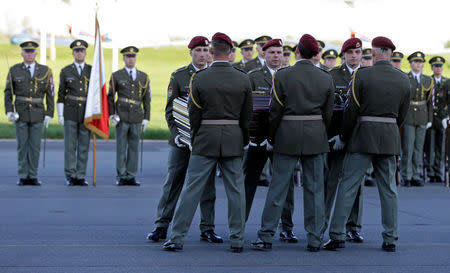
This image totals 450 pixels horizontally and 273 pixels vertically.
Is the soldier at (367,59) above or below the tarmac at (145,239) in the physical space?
above

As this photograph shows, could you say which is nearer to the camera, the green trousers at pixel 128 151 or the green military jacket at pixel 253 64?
the green military jacket at pixel 253 64

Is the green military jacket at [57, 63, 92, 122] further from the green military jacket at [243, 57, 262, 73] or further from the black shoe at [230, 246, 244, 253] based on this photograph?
the black shoe at [230, 246, 244, 253]

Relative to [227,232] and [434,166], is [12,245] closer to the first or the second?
[227,232]

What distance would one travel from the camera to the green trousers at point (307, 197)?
27.3ft

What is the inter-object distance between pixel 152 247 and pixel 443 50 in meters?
53.6

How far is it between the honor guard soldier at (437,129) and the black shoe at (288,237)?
23.4 ft

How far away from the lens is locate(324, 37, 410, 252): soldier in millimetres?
8352

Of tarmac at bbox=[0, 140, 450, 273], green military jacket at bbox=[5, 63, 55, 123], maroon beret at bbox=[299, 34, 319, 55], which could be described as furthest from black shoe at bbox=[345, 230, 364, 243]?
green military jacket at bbox=[5, 63, 55, 123]

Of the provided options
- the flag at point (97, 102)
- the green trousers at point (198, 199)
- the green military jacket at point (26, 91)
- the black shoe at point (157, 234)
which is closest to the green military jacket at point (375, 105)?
the green trousers at point (198, 199)

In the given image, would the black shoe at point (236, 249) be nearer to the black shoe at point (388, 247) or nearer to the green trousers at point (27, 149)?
the black shoe at point (388, 247)

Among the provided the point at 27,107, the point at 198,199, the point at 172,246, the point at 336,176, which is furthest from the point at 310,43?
the point at 27,107

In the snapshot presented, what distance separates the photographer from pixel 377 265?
7.66 metres

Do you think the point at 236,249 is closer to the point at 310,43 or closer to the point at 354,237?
the point at 354,237

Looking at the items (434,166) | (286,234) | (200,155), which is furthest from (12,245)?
(434,166)
